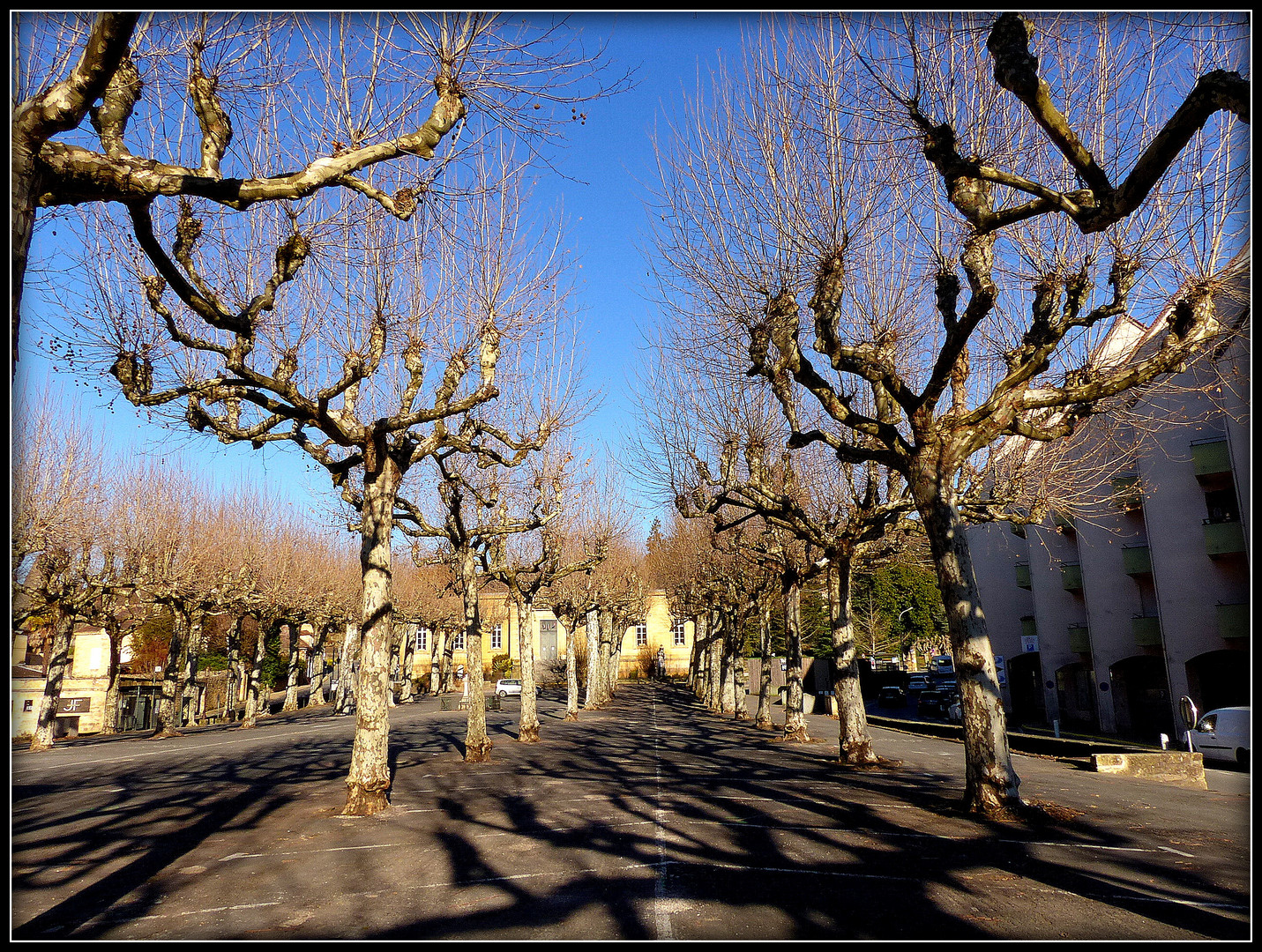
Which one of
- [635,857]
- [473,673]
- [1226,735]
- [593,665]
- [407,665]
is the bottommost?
[1226,735]

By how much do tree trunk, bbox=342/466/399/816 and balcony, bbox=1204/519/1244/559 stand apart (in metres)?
25.1

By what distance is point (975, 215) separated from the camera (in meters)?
8.25

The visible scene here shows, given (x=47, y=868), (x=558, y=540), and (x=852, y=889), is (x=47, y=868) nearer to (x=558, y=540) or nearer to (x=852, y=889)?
(x=852, y=889)

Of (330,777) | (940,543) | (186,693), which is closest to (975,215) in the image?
(940,543)

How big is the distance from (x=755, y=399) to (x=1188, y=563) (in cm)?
1741

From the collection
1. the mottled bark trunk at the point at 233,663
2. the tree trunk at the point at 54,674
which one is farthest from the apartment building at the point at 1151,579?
the mottled bark trunk at the point at 233,663

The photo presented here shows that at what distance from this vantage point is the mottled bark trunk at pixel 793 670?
21.0m

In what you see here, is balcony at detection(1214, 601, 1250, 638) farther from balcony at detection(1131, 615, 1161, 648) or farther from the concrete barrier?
the concrete barrier

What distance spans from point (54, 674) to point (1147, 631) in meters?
37.7

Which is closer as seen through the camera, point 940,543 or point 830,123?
point 940,543

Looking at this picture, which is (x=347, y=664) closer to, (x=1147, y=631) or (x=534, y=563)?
(x=534, y=563)

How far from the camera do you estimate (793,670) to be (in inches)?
850

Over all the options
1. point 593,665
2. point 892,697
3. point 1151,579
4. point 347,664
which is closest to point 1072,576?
point 1151,579

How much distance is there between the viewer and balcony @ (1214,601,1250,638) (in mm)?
23422
